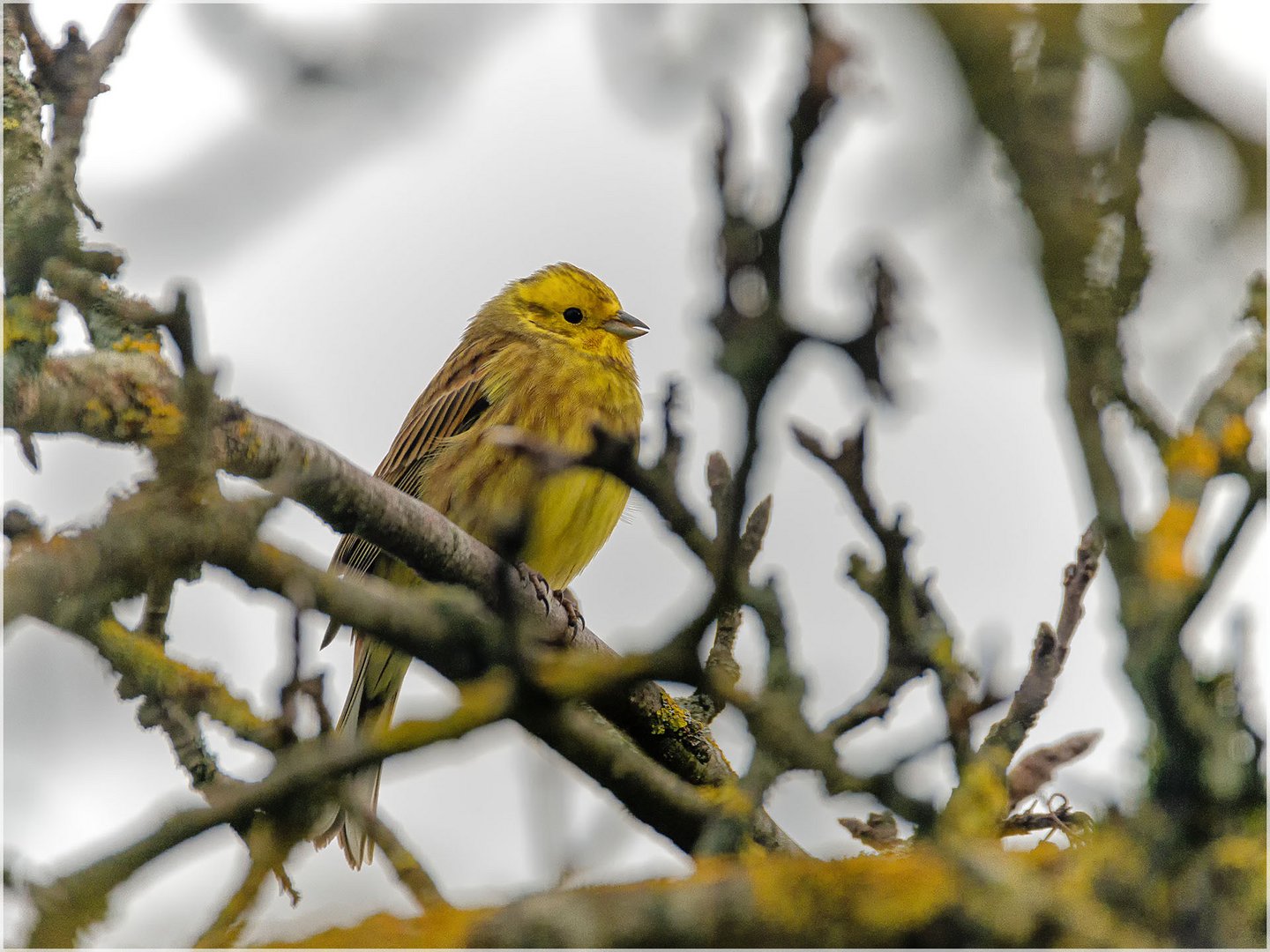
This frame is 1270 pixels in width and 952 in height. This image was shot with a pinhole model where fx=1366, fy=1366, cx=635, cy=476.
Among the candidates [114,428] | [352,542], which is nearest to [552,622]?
[352,542]

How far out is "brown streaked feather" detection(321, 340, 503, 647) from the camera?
6.12 m

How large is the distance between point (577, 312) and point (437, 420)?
0.92 metres

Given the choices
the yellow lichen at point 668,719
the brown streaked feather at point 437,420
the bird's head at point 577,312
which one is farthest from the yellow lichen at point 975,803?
the bird's head at point 577,312

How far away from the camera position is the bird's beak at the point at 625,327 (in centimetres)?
650

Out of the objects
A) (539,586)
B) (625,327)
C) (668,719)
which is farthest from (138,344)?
(625,327)

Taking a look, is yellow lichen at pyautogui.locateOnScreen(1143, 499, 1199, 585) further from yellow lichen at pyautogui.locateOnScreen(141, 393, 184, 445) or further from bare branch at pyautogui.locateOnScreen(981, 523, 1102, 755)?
yellow lichen at pyautogui.locateOnScreen(141, 393, 184, 445)

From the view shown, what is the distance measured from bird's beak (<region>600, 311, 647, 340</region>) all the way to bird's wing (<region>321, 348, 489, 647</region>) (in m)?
0.61

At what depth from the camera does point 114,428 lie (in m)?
2.99

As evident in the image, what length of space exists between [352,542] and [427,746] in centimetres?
322

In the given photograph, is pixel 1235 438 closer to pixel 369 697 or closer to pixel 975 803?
pixel 975 803

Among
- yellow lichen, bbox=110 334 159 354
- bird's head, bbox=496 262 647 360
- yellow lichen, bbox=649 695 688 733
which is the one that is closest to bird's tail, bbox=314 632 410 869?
yellow lichen, bbox=649 695 688 733

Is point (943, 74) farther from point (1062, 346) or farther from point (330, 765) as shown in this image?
point (330, 765)

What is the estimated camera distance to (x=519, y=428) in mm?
5980

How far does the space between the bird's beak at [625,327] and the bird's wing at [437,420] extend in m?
0.61
